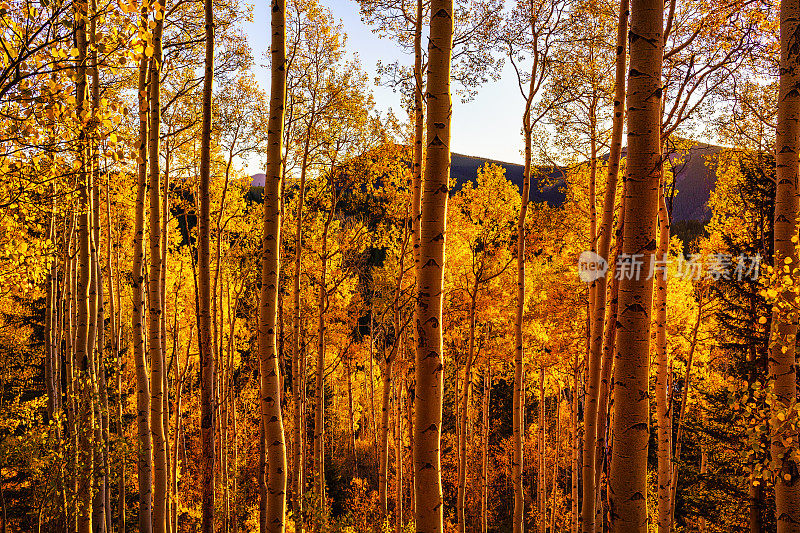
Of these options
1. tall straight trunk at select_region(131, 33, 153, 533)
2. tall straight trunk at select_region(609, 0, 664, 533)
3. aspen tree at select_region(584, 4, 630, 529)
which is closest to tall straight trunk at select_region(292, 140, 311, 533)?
tall straight trunk at select_region(131, 33, 153, 533)

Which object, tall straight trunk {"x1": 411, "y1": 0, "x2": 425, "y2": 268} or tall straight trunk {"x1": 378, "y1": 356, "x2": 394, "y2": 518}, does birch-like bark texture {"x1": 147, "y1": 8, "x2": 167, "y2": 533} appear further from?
tall straight trunk {"x1": 378, "y1": 356, "x2": 394, "y2": 518}

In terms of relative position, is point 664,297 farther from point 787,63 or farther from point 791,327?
point 787,63

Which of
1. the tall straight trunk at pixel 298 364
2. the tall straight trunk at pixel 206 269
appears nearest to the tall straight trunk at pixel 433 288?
the tall straight trunk at pixel 206 269

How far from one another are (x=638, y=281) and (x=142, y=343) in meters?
5.11

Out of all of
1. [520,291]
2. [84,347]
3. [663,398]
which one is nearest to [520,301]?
[520,291]

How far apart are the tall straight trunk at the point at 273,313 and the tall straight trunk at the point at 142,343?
1.77 meters

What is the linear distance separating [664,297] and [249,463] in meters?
20.4

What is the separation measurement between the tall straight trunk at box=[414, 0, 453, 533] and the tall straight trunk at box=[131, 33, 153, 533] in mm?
3536

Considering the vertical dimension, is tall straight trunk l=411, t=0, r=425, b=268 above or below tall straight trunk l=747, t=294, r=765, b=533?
above

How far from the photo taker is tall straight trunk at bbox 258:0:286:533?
4.29 metres

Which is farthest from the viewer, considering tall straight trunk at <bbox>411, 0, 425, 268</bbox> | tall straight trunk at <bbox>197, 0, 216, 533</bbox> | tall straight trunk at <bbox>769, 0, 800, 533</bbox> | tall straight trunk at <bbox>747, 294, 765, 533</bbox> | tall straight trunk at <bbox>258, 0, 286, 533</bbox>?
tall straight trunk at <bbox>747, 294, 765, 533</bbox>

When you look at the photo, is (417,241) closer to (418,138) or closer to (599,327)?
(418,138)

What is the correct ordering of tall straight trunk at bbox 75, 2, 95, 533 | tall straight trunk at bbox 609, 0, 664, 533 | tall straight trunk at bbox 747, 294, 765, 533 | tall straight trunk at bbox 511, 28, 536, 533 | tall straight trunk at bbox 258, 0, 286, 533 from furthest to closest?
tall straight trunk at bbox 747, 294, 765, 533
tall straight trunk at bbox 511, 28, 536, 533
tall straight trunk at bbox 75, 2, 95, 533
tall straight trunk at bbox 258, 0, 286, 533
tall straight trunk at bbox 609, 0, 664, 533

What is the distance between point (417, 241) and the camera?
6359 mm
